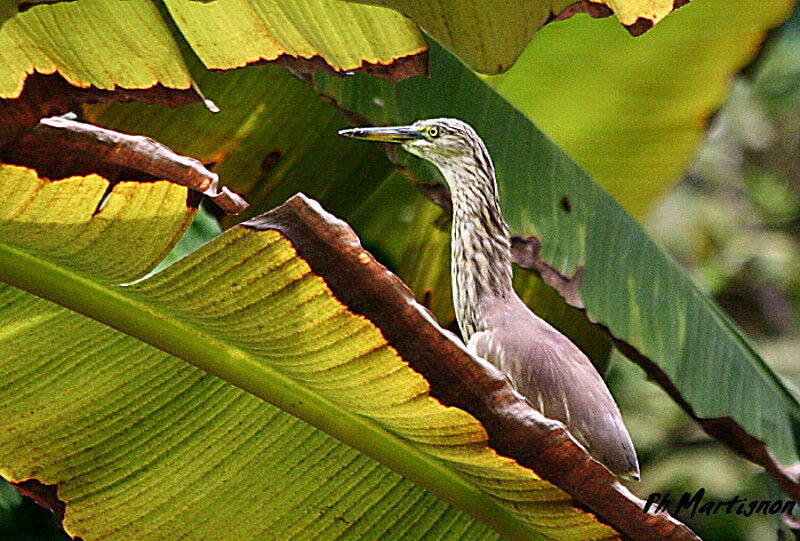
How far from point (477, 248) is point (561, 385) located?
28cm

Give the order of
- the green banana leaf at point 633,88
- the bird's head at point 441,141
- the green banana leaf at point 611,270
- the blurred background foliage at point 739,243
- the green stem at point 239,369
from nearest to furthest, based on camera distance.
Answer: the green stem at point 239,369 → the bird's head at point 441,141 → the green banana leaf at point 611,270 → the green banana leaf at point 633,88 → the blurred background foliage at point 739,243

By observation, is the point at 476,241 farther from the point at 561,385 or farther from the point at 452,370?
the point at 452,370

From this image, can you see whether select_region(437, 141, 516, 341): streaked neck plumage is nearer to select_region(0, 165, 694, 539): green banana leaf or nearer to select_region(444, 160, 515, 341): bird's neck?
select_region(444, 160, 515, 341): bird's neck

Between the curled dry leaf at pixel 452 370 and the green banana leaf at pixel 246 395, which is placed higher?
the curled dry leaf at pixel 452 370

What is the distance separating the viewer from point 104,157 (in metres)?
1.22

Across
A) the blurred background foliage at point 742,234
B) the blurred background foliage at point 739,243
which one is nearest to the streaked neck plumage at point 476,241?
the blurred background foliage at point 739,243

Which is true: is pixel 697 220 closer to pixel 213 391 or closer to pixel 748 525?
pixel 748 525

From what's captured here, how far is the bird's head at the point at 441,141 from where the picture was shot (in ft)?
5.94

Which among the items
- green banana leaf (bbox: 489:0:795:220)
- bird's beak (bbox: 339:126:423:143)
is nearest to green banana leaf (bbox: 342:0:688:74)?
bird's beak (bbox: 339:126:423:143)

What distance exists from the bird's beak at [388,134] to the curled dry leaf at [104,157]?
0.46 m

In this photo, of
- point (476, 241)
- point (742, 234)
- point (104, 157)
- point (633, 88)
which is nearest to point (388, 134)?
point (476, 241)

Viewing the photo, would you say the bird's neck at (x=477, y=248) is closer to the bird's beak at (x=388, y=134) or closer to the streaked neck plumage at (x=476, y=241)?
the streaked neck plumage at (x=476, y=241)

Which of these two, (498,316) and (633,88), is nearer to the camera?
(498,316)

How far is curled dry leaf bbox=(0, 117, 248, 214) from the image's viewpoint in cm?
120
